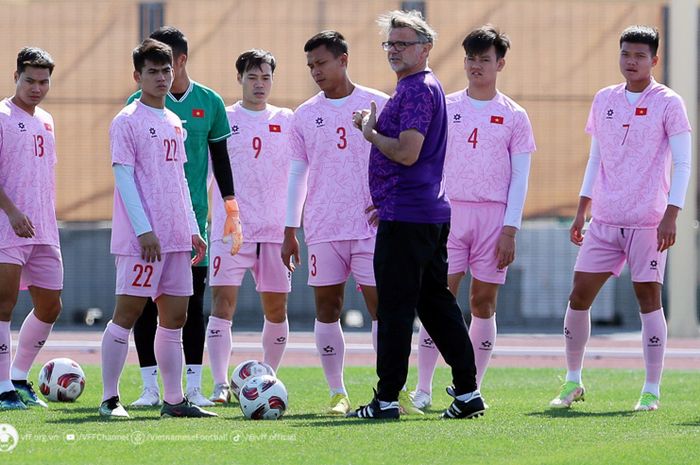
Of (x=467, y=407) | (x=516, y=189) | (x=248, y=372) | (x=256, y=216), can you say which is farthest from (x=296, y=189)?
(x=467, y=407)

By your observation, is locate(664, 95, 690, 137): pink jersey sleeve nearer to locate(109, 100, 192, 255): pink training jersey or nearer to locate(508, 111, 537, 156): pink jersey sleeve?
locate(508, 111, 537, 156): pink jersey sleeve

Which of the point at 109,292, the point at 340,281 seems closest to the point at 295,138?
the point at 340,281

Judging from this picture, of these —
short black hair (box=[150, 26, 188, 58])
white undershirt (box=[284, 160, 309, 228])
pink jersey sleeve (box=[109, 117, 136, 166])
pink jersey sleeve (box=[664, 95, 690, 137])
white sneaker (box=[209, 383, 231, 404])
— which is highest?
short black hair (box=[150, 26, 188, 58])

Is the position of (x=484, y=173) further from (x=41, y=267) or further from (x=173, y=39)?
(x=41, y=267)

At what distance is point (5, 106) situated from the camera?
902 centimetres

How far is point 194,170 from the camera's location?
9.29 meters

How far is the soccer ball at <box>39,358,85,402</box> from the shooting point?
31.6ft

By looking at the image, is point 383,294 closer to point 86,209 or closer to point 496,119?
point 496,119

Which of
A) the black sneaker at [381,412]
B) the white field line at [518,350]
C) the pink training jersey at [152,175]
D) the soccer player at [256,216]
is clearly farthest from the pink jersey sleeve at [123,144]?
the white field line at [518,350]

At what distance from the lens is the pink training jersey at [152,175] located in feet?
26.2

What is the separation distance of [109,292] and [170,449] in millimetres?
14544

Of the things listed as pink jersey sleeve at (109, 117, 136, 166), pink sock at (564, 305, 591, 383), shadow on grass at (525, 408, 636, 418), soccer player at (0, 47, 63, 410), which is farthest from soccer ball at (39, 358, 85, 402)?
pink sock at (564, 305, 591, 383)

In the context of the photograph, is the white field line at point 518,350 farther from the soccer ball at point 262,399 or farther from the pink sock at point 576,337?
the soccer ball at point 262,399

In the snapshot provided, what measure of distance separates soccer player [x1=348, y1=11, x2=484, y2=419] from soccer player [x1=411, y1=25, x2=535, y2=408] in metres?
1.08
